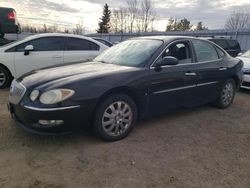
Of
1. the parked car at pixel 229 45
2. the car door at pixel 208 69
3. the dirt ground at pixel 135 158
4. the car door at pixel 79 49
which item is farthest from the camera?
the parked car at pixel 229 45

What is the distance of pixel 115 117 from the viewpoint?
3.61 meters

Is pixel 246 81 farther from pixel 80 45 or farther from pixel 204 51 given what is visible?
pixel 80 45

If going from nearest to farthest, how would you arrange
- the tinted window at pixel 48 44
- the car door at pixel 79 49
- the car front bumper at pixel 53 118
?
the car front bumper at pixel 53 118, the tinted window at pixel 48 44, the car door at pixel 79 49

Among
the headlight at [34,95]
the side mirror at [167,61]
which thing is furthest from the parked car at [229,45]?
the headlight at [34,95]

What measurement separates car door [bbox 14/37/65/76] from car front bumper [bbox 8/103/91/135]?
3.51 metres

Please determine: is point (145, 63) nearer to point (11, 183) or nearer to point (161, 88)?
point (161, 88)

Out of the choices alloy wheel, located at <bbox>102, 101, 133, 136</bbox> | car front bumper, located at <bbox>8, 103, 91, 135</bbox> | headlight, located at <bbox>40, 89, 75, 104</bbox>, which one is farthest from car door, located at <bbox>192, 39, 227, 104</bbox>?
headlight, located at <bbox>40, 89, 75, 104</bbox>

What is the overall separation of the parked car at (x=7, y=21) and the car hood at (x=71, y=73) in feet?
22.4

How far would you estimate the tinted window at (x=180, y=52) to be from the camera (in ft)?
14.2

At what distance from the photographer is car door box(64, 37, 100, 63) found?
699 cm

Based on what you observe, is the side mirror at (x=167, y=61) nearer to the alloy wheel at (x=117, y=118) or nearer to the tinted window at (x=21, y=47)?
the alloy wheel at (x=117, y=118)

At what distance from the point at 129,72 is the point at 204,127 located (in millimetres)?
1705

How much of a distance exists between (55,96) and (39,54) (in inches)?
154

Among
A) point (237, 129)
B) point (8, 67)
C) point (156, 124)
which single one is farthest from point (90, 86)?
point (8, 67)
